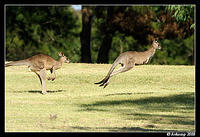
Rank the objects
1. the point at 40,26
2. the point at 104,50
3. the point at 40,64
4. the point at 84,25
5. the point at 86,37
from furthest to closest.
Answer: the point at 104,50 → the point at 40,26 → the point at 84,25 → the point at 86,37 → the point at 40,64

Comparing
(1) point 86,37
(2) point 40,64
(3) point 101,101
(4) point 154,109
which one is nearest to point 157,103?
(4) point 154,109

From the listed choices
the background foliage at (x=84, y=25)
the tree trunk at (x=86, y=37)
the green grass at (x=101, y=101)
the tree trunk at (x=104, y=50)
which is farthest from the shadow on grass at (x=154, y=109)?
the tree trunk at (x=104, y=50)

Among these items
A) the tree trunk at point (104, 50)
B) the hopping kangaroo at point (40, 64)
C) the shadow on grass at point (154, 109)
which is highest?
the tree trunk at point (104, 50)

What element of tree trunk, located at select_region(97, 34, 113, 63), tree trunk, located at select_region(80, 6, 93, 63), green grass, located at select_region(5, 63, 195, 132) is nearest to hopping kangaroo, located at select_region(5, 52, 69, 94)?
green grass, located at select_region(5, 63, 195, 132)

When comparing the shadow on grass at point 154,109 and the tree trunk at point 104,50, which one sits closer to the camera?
the shadow on grass at point 154,109

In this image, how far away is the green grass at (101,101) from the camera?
1196cm

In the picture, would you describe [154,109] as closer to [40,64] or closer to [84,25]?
[40,64]

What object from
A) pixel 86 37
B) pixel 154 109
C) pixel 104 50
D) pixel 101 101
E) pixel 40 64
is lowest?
pixel 154 109

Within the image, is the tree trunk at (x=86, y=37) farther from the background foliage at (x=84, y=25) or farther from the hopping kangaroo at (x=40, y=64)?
the hopping kangaroo at (x=40, y=64)

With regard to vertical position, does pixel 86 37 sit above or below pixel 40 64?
above

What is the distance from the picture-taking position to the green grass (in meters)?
12.0

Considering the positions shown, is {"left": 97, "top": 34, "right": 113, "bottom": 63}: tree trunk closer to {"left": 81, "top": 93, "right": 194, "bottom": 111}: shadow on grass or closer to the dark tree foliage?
the dark tree foliage

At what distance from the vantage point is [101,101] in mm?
15555

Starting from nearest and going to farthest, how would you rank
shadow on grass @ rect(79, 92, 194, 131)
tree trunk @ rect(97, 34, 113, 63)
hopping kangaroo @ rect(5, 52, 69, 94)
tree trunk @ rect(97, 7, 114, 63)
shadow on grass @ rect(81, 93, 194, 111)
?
shadow on grass @ rect(79, 92, 194, 131)
shadow on grass @ rect(81, 93, 194, 111)
hopping kangaroo @ rect(5, 52, 69, 94)
tree trunk @ rect(97, 34, 113, 63)
tree trunk @ rect(97, 7, 114, 63)
